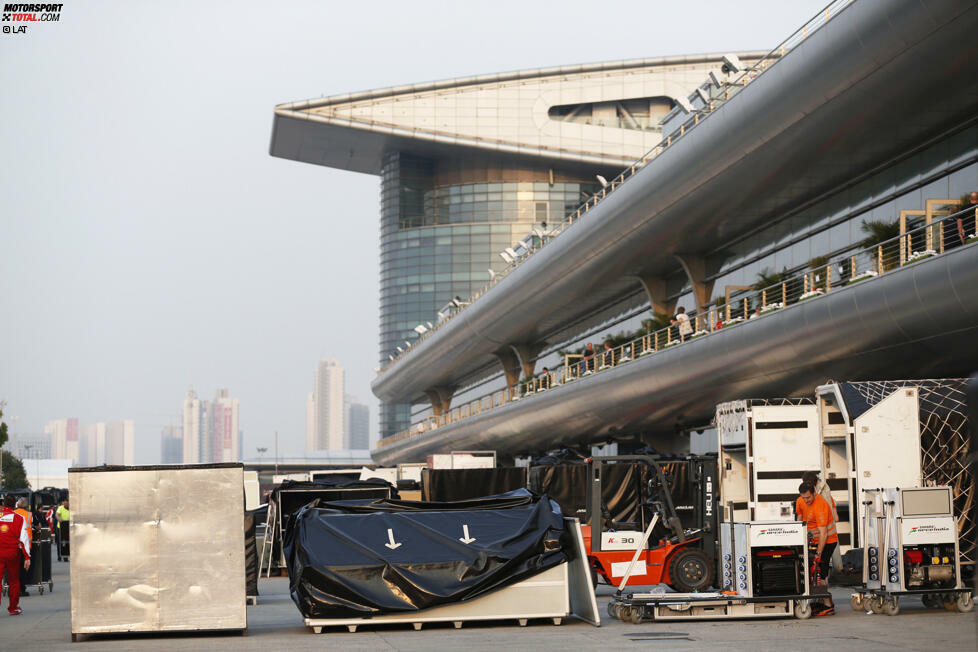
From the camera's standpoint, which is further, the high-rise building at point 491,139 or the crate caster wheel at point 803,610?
the high-rise building at point 491,139

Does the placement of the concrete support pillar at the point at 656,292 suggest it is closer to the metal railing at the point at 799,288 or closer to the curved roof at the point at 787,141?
the curved roof at the point at 787,141

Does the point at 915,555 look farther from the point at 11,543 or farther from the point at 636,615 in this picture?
the point at 11,543

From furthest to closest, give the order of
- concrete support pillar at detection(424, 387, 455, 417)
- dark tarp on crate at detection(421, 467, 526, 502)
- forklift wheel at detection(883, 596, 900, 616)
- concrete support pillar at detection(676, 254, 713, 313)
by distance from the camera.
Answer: concrete support pillar at detection(424, 387, 455, 417), concrete support pillar at detection(676, 254, 713, 313), dark tarp on crate at detection(421, 467, 526, 502), forklift wheel at detection(883, 596, 900, 616)

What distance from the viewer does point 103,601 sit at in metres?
14.7

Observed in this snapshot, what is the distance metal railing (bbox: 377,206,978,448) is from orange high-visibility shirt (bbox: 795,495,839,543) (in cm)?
961

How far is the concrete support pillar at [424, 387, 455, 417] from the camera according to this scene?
100375mm

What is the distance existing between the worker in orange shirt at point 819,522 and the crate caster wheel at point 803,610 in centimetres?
83

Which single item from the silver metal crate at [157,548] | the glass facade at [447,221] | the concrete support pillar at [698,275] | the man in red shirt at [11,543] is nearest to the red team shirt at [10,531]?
the man in red shirt at [11,543]

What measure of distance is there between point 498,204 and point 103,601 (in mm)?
100161

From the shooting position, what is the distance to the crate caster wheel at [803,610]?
15.3 m

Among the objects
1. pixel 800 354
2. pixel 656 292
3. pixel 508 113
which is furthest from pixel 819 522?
pixel 508 113

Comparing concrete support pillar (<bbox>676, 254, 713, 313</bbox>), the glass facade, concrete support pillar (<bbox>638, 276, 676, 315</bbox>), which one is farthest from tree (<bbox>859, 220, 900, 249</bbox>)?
the glass facade

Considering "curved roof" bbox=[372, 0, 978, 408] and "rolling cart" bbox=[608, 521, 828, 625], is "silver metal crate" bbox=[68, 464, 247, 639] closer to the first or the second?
"rolling cart" bbox=[608, 521, 828, 625]

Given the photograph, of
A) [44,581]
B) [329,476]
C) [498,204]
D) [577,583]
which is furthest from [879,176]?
[498,204]
